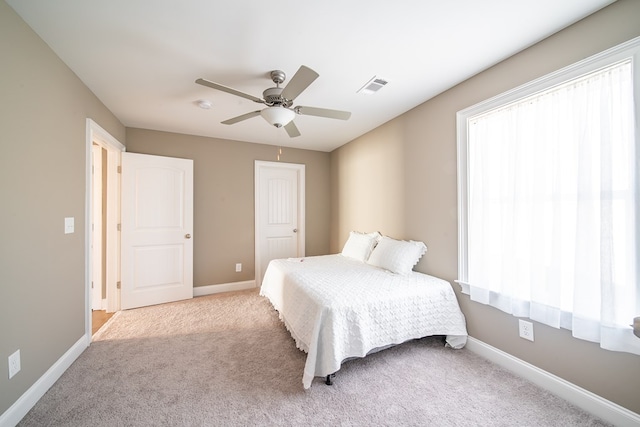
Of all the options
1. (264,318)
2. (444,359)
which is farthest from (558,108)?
(264,318)

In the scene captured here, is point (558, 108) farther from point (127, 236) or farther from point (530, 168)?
point (127, 236)

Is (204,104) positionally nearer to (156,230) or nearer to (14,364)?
(156,230)

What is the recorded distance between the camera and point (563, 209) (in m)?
1.63

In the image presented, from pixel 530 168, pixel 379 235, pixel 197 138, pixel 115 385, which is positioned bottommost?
pixel 115 385

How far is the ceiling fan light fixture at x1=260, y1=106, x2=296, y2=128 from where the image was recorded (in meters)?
1.97

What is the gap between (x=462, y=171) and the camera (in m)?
2.29

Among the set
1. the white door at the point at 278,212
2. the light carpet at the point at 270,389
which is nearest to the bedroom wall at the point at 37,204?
the light carpet at the point at 270,389

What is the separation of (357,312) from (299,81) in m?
1.70

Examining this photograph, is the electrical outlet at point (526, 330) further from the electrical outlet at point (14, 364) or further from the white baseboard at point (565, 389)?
the electrical outlet at point (14, 364)

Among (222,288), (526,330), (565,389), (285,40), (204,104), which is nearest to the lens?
(565,389)

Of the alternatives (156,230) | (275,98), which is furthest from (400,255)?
(156,230)

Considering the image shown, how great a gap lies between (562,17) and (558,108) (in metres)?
0.54

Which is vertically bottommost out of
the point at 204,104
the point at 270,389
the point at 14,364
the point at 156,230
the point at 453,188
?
the point at 270,389

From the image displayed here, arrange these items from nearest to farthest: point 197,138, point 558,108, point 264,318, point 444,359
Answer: point 558,108 < point 444,359 < point 264,318 < point 197,138
